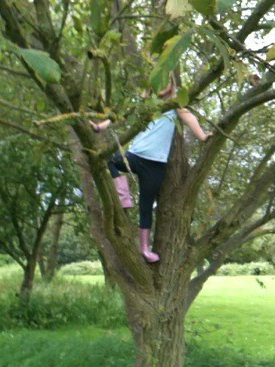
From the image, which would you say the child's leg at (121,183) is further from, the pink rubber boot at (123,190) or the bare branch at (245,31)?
the bare branch at (245,31)

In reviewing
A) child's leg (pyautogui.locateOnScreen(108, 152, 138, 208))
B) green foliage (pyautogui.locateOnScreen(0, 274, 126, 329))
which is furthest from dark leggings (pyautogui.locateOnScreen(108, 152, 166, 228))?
green foliage (pyautogui.locateOnScreen(0, 274, 126, 329))

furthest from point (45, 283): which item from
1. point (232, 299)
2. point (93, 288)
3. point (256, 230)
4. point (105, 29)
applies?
point (105, 29)

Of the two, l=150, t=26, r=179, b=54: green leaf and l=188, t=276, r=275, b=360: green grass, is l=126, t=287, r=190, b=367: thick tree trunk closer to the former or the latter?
l=188, t=276, r=275, b=360: green grass

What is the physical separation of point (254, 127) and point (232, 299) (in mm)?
16656

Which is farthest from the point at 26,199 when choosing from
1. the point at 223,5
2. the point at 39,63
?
the point at 223,5

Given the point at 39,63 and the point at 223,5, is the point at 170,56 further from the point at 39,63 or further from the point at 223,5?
the point at 39,63

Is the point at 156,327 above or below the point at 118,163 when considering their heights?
below

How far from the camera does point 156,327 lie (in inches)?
193

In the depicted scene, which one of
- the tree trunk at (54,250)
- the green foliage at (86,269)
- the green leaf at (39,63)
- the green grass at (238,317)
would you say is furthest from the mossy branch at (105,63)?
the green foliage at (86,269)

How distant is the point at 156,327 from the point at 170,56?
12.3ft

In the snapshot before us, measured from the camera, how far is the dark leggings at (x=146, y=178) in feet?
15.8

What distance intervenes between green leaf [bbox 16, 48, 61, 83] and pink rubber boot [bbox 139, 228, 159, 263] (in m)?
3.23

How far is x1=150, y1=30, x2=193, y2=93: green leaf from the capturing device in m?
1.42

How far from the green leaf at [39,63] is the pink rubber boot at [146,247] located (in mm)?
3235
